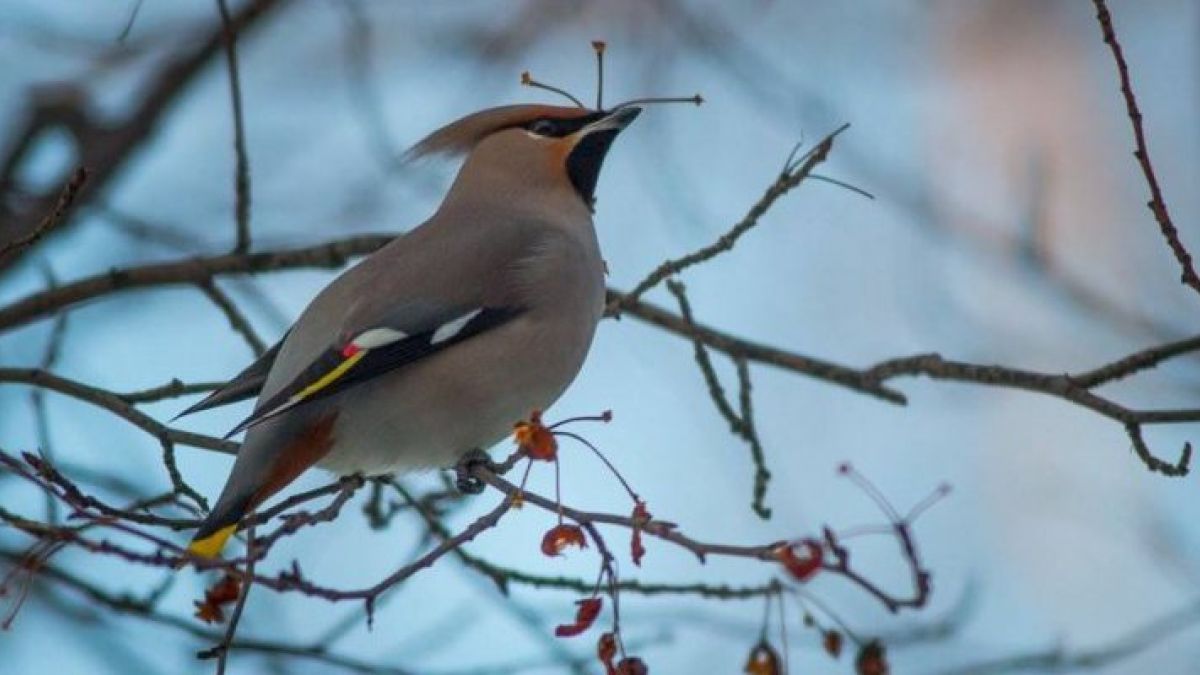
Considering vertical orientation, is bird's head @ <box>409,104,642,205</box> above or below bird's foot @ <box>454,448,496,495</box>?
above

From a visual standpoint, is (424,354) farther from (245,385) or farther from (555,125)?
(555,125)

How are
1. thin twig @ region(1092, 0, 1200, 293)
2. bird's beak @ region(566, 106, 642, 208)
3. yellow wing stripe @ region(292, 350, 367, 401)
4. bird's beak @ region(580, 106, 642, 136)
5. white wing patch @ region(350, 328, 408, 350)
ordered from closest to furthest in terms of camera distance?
thin twig @ region(1092, 0, 1200, 293), yellow wing stripe @ region(292, 350, 367, 401), white wing patch @ region(350, 328, 408, 350), bird's beak @ region(580, 106, 642, 136), bird's beak @ region(566, 106, 642, 208)

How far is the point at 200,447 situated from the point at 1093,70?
691cm

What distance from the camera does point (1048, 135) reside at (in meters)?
9.77

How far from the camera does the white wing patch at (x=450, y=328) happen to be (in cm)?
430

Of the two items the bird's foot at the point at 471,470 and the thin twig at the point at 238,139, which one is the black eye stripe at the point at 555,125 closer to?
the thin twig at the point at 238,139

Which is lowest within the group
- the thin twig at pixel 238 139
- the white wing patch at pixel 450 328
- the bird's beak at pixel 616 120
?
the white wing patch at pixel 450 328

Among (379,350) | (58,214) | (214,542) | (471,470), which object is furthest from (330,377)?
(58,214)

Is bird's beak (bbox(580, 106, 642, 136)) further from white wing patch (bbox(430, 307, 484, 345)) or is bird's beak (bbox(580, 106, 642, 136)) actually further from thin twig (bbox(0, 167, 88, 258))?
thin twig (bbox(0, 167, 88, 258))

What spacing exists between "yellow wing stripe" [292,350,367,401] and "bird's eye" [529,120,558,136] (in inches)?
45.0

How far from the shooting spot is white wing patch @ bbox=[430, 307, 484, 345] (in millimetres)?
4305

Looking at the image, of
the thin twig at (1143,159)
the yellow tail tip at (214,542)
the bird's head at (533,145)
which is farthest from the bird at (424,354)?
the thin twig at (1143,159)

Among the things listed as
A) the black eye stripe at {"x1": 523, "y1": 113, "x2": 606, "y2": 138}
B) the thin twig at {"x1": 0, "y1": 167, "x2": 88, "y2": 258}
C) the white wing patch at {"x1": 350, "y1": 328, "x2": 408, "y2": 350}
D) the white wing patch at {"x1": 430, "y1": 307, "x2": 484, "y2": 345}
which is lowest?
the thin twig at {"x1": 0, "y1": 167, "x2": 88, "y2": 258}

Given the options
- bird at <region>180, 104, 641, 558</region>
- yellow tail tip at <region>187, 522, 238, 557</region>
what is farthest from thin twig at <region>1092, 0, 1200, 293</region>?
yellow tail tip at <region>187, 522, 238, 557</region>
